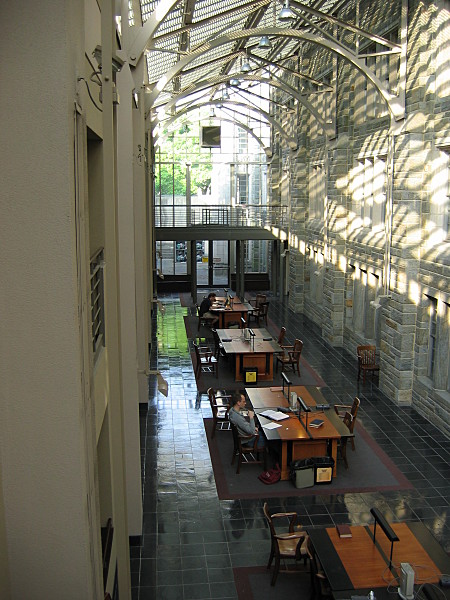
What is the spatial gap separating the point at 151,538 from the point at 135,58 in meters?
6.54

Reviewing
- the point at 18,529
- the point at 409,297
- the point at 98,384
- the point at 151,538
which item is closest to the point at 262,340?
the point at 409,297

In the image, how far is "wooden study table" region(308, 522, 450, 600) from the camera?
244 inches

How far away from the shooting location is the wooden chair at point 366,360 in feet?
50.3

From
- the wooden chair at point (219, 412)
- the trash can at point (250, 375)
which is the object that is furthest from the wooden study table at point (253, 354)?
the wooden chair at point (219, 412)

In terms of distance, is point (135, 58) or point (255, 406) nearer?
point (135, 58)

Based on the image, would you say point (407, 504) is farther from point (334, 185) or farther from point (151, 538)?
point (334, 185)

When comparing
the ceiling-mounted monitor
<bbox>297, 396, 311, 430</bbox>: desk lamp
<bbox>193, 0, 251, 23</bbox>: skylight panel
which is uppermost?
<bbox>193, 0, 251, 23</bbox>: skylight panel

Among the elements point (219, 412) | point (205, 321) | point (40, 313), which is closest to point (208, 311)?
point (205, 321)

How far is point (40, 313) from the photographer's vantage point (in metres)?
3.33

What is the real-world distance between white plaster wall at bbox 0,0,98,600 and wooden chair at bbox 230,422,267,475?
A: 276 inches

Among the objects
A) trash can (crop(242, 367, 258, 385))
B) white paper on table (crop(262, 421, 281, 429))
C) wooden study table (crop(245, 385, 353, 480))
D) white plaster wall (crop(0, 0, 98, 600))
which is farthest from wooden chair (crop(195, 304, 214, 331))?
white plaster wall (crop(0, 0, 98, 600))

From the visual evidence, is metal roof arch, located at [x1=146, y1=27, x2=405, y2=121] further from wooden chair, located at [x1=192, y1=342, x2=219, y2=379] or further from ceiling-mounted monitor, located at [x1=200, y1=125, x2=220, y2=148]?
ceiling-mounted monitor, located at [x1=200, y1=125, x2=220, y2=148]

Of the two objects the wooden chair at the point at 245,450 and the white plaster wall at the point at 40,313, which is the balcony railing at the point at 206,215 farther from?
the white plaster wall at the point at 40,313

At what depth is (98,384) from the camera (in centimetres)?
531
